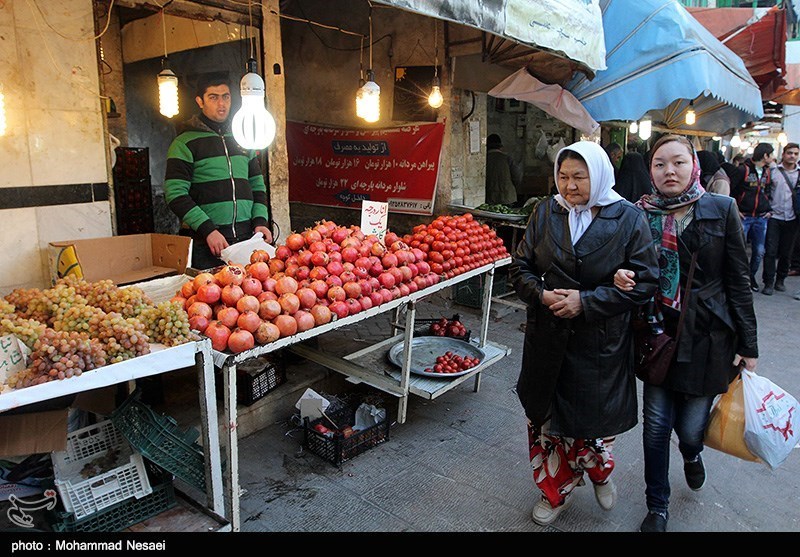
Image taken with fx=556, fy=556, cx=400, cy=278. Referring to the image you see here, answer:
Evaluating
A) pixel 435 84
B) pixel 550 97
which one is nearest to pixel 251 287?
pixel 435 84

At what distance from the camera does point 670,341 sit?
281cm

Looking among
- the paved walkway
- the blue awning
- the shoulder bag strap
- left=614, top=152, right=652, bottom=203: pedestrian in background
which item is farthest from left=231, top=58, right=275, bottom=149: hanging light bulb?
left=614, top=152, right=652, bottom=203: pedestrian in background

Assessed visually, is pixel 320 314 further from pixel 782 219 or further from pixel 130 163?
pixel 782 219

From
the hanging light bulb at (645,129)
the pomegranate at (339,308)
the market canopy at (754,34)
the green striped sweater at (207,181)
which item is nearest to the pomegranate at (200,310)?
the pomegranate at (339,308)

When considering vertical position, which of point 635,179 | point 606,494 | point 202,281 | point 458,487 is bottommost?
point 458,487

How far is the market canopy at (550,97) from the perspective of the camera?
6.77m

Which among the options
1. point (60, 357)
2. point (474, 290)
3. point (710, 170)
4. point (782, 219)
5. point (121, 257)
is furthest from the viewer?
point (782, 219)

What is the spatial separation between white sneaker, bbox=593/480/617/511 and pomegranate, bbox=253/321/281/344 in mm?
2022

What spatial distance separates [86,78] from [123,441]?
9.42 ft

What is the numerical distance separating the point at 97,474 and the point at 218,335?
0.84m

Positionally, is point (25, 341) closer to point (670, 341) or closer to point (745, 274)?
point (670, 341)

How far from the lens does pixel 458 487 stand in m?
3.55

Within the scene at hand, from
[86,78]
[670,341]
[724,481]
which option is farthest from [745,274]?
[86,78]

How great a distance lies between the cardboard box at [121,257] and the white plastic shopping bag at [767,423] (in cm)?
366
